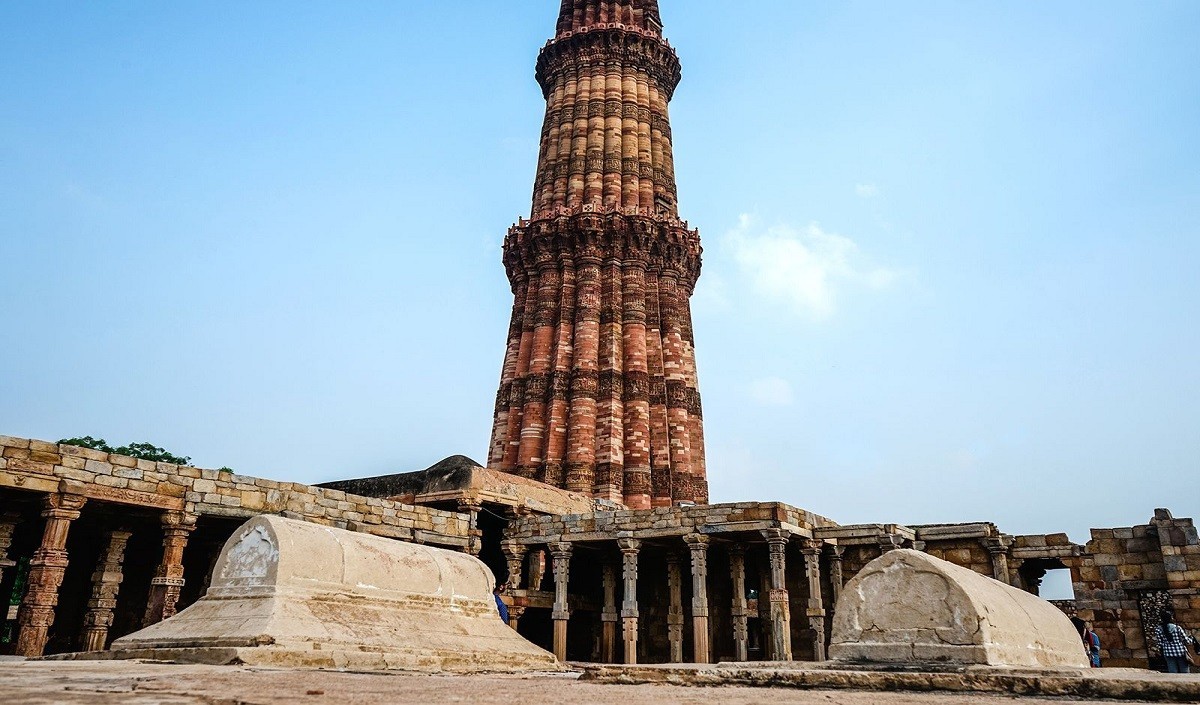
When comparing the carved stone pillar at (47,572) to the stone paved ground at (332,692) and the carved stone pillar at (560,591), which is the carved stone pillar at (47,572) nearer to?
the stone paved ground at (332,692)

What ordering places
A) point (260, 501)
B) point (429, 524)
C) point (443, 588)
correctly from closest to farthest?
point (443, 588) < point (260, 501) < point (429, 524)

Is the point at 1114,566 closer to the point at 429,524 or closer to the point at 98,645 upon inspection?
the point at 429,524

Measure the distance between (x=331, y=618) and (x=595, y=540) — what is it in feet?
33.8

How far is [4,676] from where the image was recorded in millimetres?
4672

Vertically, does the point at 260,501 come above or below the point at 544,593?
above

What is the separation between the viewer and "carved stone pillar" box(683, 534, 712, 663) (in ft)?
52.7

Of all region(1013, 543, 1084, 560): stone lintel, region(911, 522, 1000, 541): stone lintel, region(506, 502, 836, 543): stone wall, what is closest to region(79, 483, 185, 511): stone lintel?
region(506, 502, 836, 543): stone wall

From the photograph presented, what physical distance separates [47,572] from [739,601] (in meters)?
12.2

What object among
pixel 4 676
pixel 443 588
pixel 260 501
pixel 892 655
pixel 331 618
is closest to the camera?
pixel 4 676

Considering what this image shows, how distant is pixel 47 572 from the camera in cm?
1232

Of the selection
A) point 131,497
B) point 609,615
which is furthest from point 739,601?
point 131,497

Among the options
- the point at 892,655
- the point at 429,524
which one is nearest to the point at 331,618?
Answer: the point at 892,655

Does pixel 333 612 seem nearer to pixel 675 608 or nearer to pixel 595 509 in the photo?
pixel 675 608

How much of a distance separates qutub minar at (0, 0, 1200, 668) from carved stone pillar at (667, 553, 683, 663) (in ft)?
0.20
